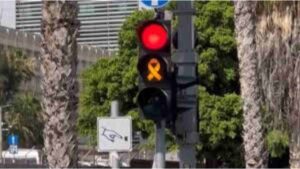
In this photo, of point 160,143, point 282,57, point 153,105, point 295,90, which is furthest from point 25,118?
point 153,105

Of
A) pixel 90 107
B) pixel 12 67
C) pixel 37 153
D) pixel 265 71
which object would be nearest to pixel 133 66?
pixel 90 107

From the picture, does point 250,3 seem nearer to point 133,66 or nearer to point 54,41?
point 54,41

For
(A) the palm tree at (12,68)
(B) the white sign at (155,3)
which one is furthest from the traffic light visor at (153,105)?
(A) the palm tree at (12,68)

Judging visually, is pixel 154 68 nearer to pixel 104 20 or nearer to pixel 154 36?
pixel 154 36

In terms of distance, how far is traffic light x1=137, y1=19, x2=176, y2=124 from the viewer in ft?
34.1

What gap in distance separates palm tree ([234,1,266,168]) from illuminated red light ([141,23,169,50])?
934cm

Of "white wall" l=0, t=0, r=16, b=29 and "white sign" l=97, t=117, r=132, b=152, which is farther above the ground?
"white wall" l=0, t=0, r=16, b=29

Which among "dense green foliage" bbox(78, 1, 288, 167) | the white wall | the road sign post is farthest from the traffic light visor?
"dense green foliage" bbox(78, 1, 288, 167)

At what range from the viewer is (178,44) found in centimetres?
1215

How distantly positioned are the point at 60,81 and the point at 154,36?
1134 millimetres

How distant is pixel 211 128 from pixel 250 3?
22.1m

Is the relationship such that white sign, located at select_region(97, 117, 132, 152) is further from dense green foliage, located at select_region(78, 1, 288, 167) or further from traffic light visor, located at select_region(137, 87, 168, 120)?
dense green foliage, located at select_region(78, 1, 288, 167)

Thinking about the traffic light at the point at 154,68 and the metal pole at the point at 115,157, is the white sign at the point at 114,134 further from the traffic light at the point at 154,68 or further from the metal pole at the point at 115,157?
the traffic light at the point at 154,68

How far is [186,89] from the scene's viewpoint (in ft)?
38.1
